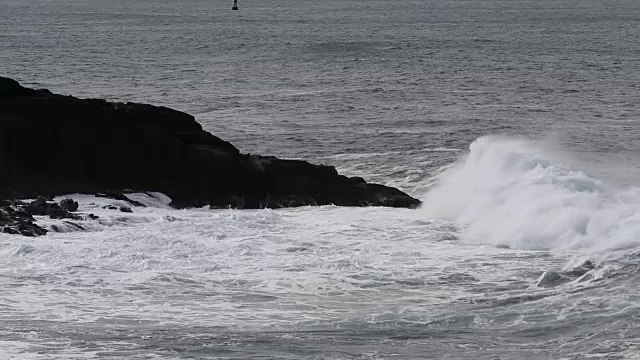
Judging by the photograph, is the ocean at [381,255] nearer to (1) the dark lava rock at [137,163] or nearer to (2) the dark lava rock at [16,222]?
(2) the dark lava rock at [16,222]

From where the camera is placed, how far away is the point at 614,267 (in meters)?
23.8

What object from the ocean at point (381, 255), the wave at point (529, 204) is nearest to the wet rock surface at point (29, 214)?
the ocean at point (381, 255)

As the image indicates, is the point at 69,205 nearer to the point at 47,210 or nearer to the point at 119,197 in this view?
the point at 47,210

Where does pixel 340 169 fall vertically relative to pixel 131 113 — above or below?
below

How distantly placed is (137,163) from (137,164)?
3cm

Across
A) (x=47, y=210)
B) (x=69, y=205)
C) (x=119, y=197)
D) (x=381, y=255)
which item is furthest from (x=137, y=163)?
(x=381, y=255)

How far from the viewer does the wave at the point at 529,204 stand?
26.2 metres

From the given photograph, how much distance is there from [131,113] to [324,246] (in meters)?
8.53

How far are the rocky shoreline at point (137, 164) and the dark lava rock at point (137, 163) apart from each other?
1.0 inches

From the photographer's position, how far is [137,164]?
31.4 meters

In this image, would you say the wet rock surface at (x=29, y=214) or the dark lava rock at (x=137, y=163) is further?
the dark lava rock at (x=137, y=163)

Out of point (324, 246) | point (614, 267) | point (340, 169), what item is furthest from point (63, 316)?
point (340, 169)

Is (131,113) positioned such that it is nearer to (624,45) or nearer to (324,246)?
(324,246)

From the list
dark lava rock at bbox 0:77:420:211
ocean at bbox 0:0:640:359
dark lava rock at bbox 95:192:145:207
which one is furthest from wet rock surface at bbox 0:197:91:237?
dark lava rock at bbox 0:77:420:211
